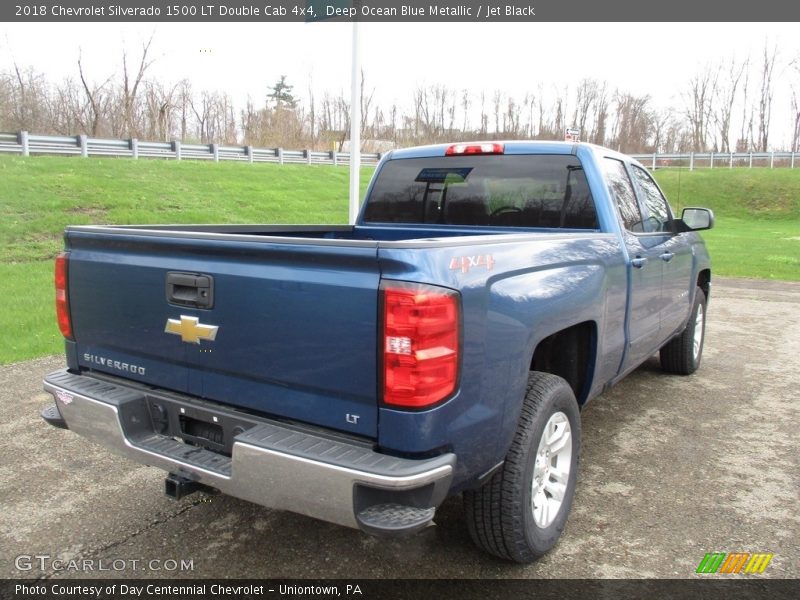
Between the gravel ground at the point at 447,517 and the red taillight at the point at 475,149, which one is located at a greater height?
the red taillight at the point at 475,149

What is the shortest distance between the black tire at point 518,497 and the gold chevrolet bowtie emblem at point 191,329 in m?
1.29

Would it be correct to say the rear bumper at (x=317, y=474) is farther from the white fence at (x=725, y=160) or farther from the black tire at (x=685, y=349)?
the white fence at (x=725, y=160)

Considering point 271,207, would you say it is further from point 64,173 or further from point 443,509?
point 443,509

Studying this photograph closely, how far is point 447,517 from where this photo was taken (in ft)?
11.0

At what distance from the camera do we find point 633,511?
11.2 ft

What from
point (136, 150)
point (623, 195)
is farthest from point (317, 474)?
point (136, 150)

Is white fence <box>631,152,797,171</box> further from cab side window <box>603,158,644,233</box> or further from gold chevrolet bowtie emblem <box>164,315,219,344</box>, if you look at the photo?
gold chevrolet bowtie emblem <box>164,315,219,344</box>

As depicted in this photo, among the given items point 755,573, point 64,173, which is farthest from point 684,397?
point 64,173

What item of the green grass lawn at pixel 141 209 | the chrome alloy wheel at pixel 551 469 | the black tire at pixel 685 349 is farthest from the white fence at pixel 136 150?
the chrome alloy wheel at pixel 551 469

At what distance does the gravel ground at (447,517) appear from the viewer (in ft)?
9.55

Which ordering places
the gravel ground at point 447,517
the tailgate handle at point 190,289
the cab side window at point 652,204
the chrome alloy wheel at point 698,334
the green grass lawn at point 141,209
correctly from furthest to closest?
the green grass lawn at point 141,209
the chrome alloy wheel at point 698,334
the cab side window at point 652,204
the gravel ground at point 447,517
the tailgate handle at point 190,289

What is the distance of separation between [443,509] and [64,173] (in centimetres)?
1675

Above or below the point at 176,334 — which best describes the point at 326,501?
below

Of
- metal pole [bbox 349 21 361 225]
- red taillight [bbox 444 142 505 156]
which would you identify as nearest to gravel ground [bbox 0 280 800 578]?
red taillight [bbox 444 142 505 156]
